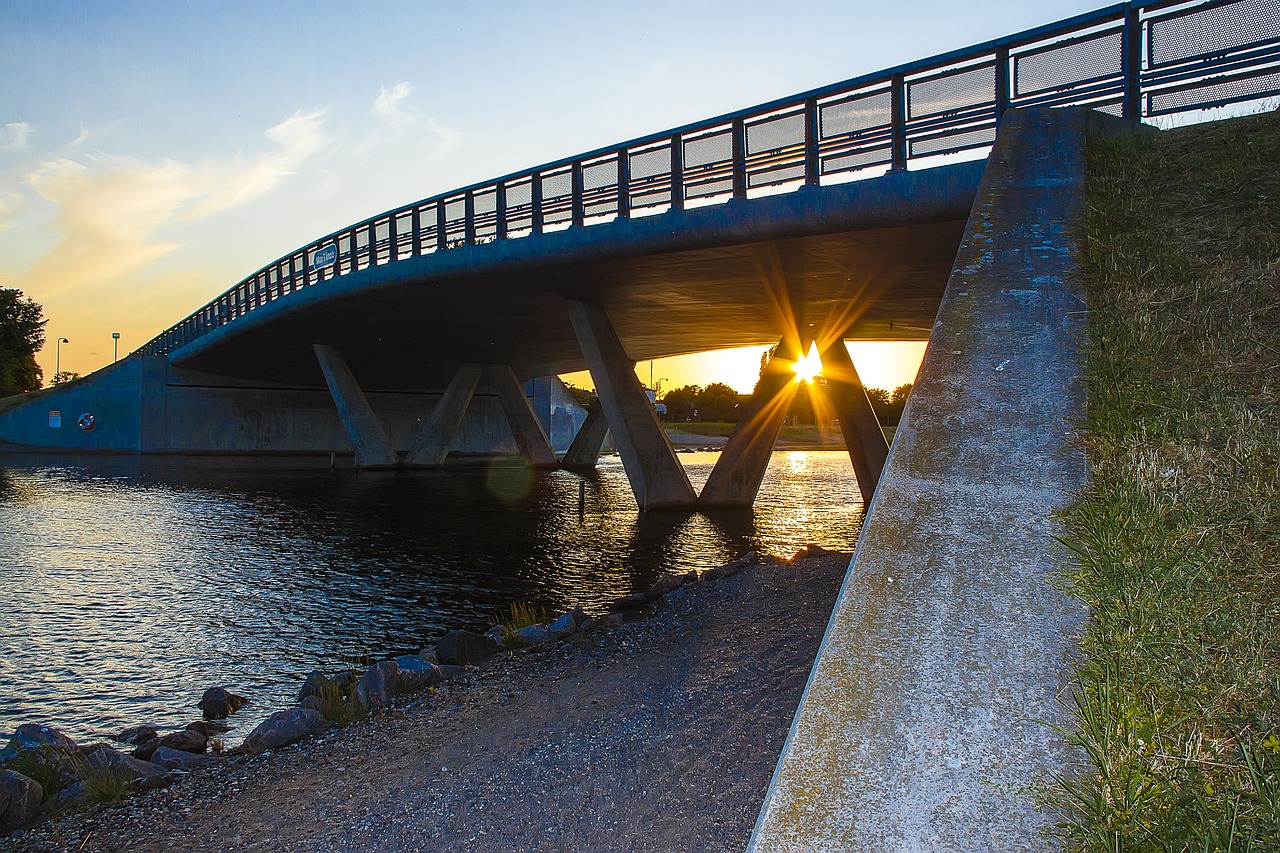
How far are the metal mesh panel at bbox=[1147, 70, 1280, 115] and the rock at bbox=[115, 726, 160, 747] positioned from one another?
46.2 feet

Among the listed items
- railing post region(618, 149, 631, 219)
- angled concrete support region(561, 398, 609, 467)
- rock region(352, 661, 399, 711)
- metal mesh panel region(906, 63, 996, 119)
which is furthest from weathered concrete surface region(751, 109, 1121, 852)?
angled concrete support region(561, 398, 609, 467)

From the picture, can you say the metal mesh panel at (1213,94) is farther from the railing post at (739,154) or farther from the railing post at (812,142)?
the railing post at (739,154)

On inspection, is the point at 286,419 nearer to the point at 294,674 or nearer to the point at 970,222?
the point at 294,674

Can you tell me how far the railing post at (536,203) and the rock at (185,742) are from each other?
14.6 metres

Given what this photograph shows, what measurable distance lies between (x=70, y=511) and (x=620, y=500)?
16.2 meters

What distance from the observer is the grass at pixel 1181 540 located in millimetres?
3152

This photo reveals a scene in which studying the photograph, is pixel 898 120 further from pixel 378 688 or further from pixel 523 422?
pixel 523 422

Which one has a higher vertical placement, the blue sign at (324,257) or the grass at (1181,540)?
the blue sign at (324,257)

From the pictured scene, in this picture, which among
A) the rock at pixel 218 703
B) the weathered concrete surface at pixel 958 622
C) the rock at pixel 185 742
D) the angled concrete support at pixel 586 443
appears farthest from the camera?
the angled concrete support at pixel 586 443

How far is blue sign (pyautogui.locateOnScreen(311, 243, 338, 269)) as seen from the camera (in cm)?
2944

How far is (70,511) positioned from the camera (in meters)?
24.3

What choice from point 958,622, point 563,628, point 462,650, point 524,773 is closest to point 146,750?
point 462,650

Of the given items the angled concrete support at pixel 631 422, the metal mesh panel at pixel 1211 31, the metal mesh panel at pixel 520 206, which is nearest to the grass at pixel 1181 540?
the metal mesh panel at pixel 1211 31

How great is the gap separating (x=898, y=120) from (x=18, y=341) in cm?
10456
